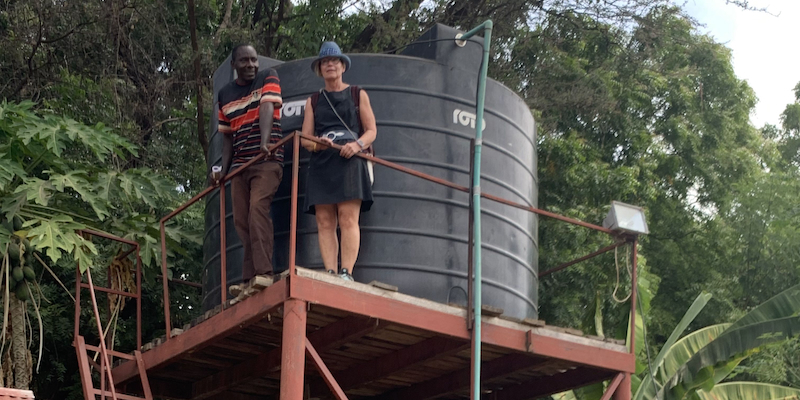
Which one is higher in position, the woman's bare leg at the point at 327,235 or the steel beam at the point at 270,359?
the woman's bare leg at the point at 327,235

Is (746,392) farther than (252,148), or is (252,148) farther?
(746,392)

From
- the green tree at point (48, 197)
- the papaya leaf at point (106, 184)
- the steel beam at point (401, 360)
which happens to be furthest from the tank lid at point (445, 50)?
the papaya leaf at point (106, 184)

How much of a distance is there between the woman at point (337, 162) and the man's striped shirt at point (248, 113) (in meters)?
0.32

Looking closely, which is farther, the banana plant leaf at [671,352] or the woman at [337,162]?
the banana plant leaf at [671,352]

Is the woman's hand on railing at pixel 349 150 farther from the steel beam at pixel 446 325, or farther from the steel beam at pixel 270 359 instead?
the steel beam at pixel 270 359

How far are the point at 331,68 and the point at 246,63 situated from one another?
33.3 inches

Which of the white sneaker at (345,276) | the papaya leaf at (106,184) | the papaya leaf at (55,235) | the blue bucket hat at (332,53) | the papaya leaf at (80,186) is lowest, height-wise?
the white sneaker at (345,276)

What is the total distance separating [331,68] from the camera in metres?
8.60

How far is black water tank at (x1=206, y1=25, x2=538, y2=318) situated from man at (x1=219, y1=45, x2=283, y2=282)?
288 mm

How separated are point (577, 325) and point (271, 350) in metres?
8.47

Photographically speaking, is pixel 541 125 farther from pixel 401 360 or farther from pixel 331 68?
pixel 331 68

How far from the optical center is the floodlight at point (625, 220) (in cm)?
911

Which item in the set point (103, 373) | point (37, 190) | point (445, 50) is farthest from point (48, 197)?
point (445, 50)

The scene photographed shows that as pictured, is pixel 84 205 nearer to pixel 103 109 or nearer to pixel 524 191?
pixel 103 109
